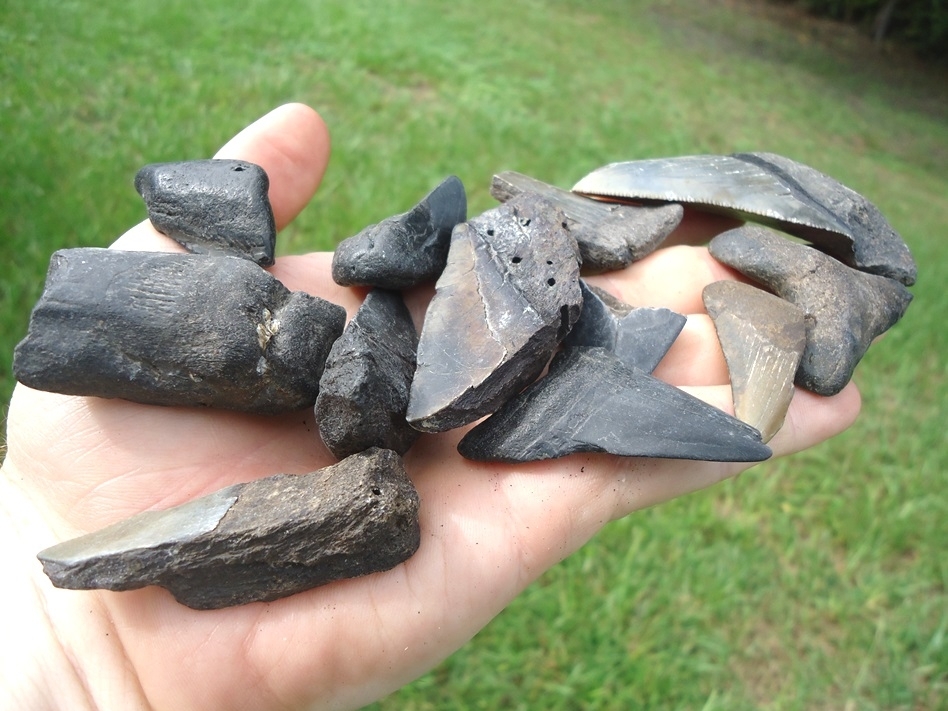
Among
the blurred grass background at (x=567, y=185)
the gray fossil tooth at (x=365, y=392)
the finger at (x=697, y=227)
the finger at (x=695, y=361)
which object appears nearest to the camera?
the gray fossil tooth at (x=365, y=392)

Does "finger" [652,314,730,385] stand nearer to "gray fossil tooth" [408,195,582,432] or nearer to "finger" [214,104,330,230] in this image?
"gray fossil tooth" [408,195,582,432]

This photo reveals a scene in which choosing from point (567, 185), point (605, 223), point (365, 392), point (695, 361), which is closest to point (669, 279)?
point (605, 223)

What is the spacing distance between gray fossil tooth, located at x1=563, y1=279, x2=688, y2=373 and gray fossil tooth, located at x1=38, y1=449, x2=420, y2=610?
64 centimetres

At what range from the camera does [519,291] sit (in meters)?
1.73

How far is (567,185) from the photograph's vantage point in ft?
13.5

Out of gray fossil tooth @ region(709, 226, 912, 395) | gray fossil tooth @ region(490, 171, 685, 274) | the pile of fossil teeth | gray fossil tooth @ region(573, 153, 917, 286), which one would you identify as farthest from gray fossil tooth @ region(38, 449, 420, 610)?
gray fossil tooth @ region(573, 153, 917, 286)

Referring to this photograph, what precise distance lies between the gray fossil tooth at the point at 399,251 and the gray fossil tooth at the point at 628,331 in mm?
413

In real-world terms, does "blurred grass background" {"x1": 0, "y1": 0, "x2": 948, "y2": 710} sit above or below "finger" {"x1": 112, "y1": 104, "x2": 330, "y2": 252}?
below

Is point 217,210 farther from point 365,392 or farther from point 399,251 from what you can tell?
point 365,392

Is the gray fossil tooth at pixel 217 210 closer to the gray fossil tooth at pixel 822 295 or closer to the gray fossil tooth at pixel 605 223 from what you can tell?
the gray fossil tooth at pixel 605 223

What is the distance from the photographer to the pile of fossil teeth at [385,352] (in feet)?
4.74

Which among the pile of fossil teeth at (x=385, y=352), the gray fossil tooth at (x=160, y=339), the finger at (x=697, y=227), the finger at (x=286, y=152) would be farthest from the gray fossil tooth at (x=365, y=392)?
the finger at (x=697, y=227)

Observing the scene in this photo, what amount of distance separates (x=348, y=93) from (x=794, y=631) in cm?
376

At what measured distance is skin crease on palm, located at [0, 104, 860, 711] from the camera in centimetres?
144
